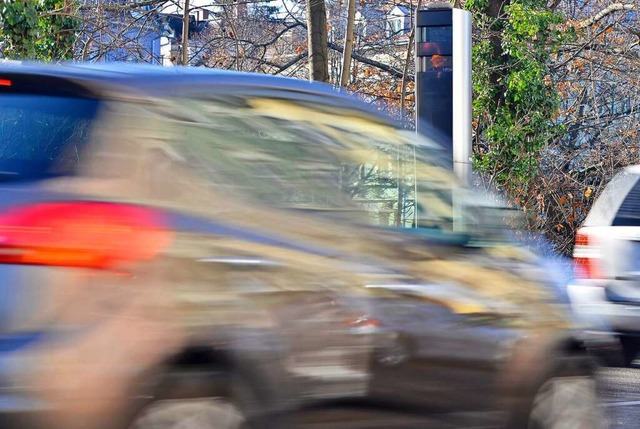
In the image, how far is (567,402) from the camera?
5066mm

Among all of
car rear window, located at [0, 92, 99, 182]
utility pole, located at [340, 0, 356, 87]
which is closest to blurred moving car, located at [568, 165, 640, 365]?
car rear window, located at [0, 92, 99, 182]

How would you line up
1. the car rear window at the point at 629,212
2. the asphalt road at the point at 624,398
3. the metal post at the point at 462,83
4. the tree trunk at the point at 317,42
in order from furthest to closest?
1. the tree trunk at the point at 317,42
2. the metal post at the point at 462,83
3. the car rear window at the point at 629,212
4. the asphalt road at the point at 624,398

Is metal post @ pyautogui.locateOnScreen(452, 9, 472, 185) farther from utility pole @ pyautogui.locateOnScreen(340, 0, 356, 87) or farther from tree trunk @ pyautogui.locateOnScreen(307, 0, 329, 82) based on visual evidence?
tree trunk @ pyautogui.locateOnScreen(307, 0, 329, 82)

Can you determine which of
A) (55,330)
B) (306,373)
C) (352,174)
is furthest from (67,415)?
(352,174)

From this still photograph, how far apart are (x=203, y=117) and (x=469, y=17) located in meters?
10.2

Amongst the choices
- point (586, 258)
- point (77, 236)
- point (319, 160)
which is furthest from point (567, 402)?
point (586, 258)

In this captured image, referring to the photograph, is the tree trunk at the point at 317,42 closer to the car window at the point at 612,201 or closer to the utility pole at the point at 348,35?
the utility pole at the point at 348,35

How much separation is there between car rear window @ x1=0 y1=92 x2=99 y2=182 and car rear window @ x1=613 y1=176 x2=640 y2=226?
5.76 meters

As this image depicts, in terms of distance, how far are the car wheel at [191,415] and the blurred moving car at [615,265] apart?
5.21 m

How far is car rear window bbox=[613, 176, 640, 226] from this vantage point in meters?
8.88

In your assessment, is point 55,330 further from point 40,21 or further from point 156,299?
point 40,21

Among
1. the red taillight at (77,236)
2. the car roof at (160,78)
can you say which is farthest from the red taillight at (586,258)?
the red taillight at (77,236)

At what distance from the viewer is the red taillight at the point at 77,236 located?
138 inches

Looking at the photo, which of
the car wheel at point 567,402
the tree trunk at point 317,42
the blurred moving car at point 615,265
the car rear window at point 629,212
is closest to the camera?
the car wheel at point 567,402
